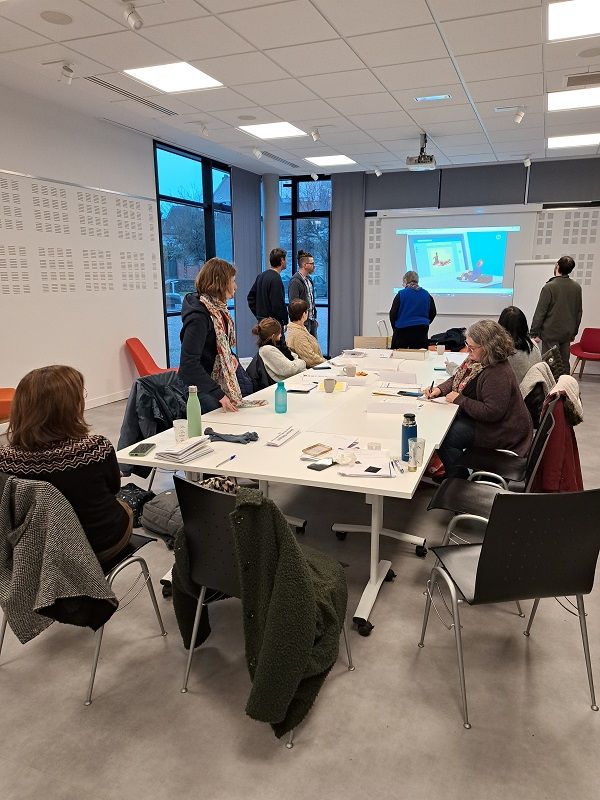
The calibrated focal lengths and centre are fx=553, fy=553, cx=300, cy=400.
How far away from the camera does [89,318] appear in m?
5.99

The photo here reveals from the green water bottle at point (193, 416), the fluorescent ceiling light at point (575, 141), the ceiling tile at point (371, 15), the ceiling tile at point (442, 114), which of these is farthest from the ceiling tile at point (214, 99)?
the fluorescent ceiling light at point (575, 141)

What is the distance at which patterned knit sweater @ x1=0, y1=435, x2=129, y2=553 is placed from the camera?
5.98ft

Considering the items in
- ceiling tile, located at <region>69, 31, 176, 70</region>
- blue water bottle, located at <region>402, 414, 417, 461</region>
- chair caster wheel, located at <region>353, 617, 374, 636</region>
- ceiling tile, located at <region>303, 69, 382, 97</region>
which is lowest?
chair caster wheel, located at <region>353, 617, 374, 636</region>

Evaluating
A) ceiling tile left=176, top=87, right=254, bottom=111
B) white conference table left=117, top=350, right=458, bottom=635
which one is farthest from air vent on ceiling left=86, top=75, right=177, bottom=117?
white conference table left=117, top=350, right=458, bottom=635

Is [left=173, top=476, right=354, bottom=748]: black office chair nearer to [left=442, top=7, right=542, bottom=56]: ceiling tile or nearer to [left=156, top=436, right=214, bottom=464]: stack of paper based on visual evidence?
[left=156, top=436, right=214, bottom=464]: stack of paper

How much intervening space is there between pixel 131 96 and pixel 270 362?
2666 millimetres

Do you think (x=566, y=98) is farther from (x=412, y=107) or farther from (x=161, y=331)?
(x=161, y=331)

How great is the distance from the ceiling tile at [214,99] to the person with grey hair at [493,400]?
300 cm

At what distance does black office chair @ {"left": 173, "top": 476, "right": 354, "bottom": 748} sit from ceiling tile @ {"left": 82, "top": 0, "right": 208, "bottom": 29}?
2.74m

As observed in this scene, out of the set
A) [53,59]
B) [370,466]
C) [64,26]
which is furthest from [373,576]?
[53,59]

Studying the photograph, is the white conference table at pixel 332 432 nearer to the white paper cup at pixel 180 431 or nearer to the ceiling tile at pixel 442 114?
the white paper cup at pixel 180 431

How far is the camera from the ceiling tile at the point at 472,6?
3.05 m

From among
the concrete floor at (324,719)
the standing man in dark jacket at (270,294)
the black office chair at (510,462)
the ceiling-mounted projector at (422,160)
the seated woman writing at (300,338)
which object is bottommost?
the concrete floor at (324,719)

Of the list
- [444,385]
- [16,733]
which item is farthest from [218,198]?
[16,733]
